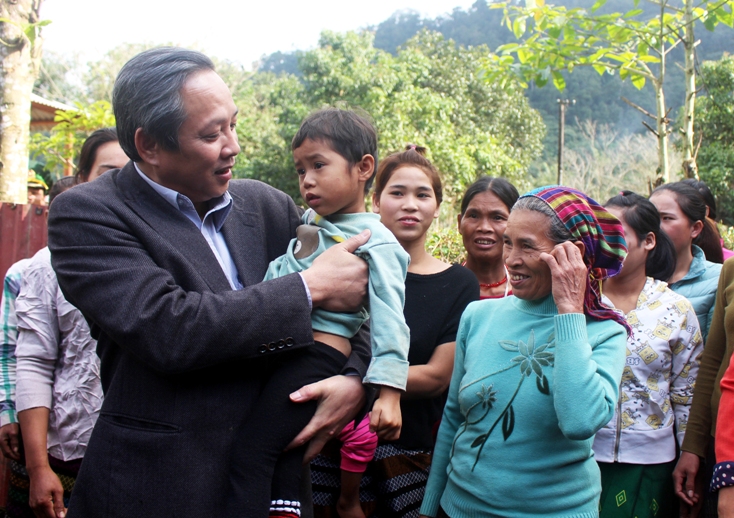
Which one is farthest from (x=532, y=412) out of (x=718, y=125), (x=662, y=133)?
(x=718, y=125)

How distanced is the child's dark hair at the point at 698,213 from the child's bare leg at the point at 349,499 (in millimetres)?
2603

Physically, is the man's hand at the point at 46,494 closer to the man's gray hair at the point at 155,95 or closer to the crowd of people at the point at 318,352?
the crowd of people at the point at 318,352

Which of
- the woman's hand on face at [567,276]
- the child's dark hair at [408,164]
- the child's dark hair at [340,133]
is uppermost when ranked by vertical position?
the child's dark hair at [340,133]

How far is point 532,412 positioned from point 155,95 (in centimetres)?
154

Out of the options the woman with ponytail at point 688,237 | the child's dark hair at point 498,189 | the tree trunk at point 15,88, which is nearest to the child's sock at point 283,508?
the child's dark hair at point 498,189

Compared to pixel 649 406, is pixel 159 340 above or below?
above

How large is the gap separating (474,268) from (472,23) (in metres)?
71.6

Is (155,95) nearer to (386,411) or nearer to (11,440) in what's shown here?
(386,411)

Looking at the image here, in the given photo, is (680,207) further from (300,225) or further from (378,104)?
(378,104)

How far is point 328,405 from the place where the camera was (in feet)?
6.33

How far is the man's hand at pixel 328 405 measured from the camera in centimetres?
189

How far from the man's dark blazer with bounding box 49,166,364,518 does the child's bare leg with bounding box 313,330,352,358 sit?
0.14 m

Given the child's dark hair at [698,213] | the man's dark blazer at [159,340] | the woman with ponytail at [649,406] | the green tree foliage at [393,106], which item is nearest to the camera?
the man's dark blazer at [159,340]

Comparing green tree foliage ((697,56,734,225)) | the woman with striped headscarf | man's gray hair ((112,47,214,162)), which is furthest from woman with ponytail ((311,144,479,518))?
green tree foliage ((697,56,734,225))
